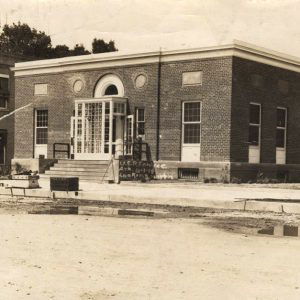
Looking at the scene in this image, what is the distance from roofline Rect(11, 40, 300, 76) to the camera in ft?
91.4

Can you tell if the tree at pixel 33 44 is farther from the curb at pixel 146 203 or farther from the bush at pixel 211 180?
the curb at pixel 146 203

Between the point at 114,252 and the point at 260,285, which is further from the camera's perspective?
the point at 114,252

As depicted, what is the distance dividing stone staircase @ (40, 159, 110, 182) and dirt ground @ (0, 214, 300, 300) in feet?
53.4

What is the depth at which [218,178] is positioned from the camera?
2748 cm

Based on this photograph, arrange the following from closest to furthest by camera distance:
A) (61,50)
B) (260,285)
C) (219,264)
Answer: (260,285) < (219,264) < (61,50)

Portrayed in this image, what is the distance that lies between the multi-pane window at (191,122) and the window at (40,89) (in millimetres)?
9272

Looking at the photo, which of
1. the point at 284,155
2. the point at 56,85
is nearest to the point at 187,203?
the point at 284,155

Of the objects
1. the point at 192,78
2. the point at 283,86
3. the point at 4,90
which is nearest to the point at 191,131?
the point at 192,78

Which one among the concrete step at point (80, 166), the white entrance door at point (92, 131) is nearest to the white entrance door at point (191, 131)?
the white entrance door at point (92, 131)

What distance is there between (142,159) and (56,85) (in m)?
Answer: 7.49

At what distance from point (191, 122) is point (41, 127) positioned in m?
9.84

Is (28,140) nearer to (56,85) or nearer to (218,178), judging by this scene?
(56,85)

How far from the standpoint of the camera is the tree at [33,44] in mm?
69625

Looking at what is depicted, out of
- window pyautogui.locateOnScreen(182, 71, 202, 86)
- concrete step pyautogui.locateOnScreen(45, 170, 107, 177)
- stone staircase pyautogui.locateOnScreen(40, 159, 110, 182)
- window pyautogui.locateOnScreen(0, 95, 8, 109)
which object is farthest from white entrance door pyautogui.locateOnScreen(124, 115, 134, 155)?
window pyautogui.locateOnScreen(0, 95, 8, 109)
